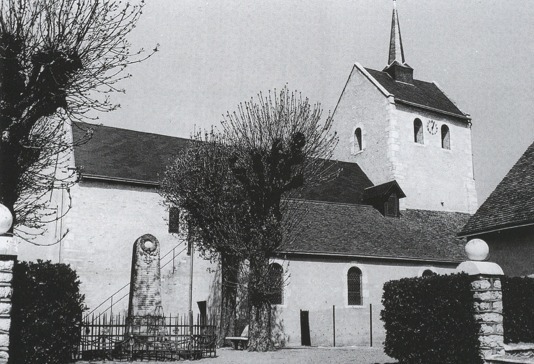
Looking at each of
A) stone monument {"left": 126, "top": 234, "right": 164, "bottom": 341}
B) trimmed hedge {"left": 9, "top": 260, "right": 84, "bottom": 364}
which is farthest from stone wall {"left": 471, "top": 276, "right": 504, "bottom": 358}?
stone monument {"left": 126, "top": 234, "right": 164, "bottom": 341}

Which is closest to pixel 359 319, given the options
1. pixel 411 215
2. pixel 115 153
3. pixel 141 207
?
pixel 411 215

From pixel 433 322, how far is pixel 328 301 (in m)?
11.9

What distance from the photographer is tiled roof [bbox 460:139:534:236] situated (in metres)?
16.1

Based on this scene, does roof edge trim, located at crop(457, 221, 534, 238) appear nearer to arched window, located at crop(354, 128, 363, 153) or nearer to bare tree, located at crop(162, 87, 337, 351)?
bare tree, located at crop(162, 87, 337, 351)

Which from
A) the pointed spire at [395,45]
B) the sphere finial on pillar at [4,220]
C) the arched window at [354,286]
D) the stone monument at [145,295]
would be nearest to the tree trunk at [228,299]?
the stone monument at [145,295]

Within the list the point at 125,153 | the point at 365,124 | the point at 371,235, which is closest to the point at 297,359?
the point at 371,235

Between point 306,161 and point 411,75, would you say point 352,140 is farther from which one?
point 306,161

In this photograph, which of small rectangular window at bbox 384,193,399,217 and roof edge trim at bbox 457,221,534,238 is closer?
roof edge trim at bbox 457,221,534,238

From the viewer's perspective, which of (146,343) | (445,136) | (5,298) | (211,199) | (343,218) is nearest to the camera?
(5,298)

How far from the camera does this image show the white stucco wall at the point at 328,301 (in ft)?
71.8

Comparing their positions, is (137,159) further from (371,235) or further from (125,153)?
(371,235)

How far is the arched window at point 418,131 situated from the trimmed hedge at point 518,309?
20.8 metres

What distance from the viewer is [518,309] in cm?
1241

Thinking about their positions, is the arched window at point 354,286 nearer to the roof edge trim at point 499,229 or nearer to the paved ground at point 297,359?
the roof edge trim at point 499,229
